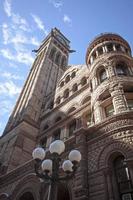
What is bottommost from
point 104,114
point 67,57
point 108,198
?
point 108,198

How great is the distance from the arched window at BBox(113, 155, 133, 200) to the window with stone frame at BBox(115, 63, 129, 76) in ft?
25.4

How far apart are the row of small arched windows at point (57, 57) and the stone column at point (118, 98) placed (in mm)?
25029

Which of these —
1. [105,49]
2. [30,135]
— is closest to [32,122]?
[30,135]

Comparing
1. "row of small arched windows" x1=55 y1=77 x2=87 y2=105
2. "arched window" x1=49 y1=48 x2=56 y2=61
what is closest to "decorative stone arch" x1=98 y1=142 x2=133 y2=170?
"row of small arched windows" x1=55 y1=77 x2=87 y2=105

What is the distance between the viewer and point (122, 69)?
1773 centimetres

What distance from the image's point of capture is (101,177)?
1027 centimetres

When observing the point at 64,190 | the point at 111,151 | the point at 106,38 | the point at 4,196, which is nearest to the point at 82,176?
the point at 111,151

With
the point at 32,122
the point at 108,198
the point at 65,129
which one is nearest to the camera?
the point at 108,198

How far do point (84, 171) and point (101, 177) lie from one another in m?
0.96

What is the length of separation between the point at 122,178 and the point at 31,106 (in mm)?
17274

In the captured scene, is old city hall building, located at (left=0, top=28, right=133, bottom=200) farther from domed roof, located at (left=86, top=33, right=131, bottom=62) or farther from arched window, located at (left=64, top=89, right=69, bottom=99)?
arched window, located at (left=64, top=89, right=69, bottom=99)

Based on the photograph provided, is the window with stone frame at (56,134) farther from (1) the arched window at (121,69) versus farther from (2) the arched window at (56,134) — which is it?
(1) the arched window at (121,69)

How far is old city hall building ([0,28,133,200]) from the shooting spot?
34.1ft

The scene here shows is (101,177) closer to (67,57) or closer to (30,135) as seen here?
(30,135)
